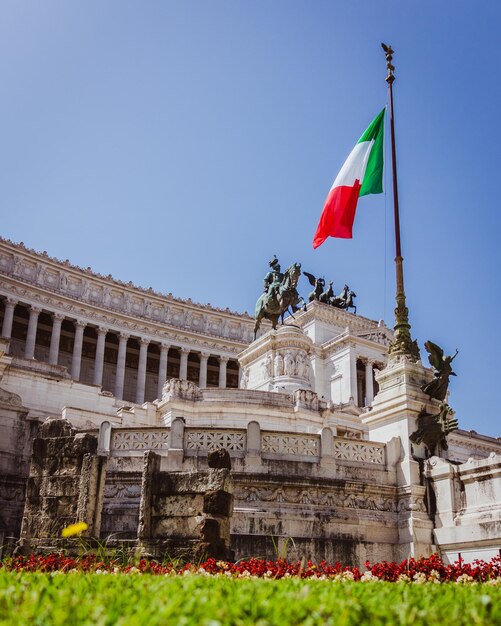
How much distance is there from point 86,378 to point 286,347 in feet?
128

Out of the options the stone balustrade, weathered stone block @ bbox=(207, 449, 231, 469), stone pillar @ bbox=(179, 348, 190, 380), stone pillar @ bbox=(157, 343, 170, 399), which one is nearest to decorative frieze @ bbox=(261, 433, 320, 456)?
the stone balustrade

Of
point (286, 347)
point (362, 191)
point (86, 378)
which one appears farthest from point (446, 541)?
point (86, 378)

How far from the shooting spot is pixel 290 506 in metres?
17.9

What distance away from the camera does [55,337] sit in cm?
7288

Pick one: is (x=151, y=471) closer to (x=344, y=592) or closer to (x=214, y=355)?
(x=344, y=592)

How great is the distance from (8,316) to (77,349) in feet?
27.9

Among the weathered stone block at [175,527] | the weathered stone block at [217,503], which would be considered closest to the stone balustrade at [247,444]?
the weathered stone block at [175,527]

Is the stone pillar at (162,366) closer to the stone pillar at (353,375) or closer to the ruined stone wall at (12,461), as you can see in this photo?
the stone pillar at (353,375)

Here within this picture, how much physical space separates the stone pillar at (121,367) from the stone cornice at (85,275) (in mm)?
7658

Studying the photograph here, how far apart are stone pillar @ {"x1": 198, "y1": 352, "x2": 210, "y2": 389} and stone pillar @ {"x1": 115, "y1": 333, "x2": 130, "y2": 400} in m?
10.5

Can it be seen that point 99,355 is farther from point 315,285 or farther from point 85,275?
point 315,285

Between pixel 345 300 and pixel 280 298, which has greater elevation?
pixel 345 300

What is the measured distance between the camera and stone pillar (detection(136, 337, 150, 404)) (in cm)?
7538

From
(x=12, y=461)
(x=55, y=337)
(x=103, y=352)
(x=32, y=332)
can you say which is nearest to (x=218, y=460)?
(x=12, y=461)
